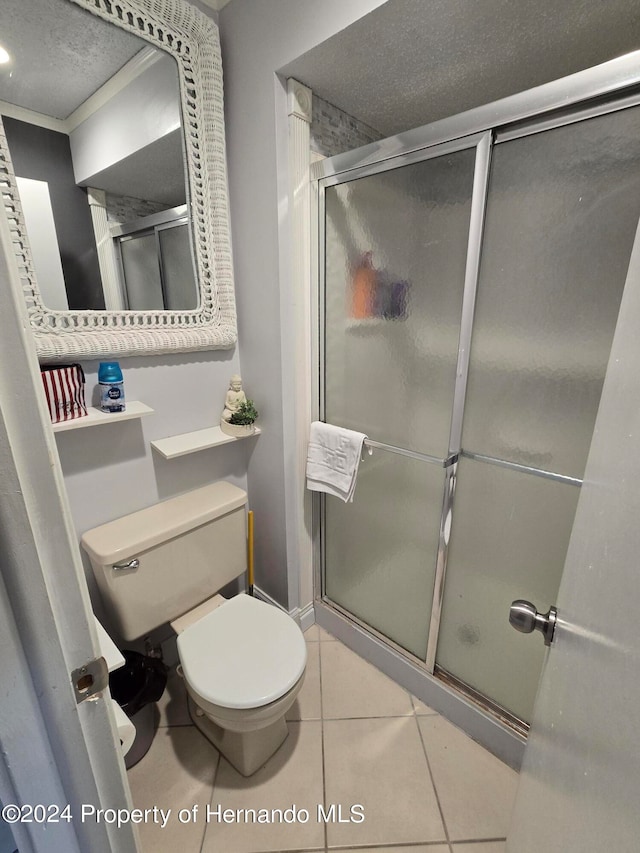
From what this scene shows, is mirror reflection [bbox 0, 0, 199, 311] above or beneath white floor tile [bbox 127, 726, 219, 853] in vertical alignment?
above

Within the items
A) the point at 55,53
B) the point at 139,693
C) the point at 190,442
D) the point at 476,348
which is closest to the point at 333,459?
the point at 190,442

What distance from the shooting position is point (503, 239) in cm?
101

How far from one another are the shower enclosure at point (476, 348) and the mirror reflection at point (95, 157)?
1.80 ft

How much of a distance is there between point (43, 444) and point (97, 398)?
0.95 m

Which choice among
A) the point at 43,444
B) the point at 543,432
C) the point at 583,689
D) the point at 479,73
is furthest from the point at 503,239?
the point at 43,444

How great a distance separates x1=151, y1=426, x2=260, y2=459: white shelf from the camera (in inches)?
52.8

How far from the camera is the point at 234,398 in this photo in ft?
5.05

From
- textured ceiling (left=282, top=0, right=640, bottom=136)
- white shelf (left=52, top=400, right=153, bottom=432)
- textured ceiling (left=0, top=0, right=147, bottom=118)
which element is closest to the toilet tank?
white shelf (left=52, top=400, right=153, bottom=432)

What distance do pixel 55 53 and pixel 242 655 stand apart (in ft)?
5.80

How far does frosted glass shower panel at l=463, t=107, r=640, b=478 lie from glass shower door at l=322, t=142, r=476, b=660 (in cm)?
10

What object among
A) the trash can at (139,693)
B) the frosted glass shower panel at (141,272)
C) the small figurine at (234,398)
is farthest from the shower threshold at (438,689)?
the frosted glass shower panel at (141,272)

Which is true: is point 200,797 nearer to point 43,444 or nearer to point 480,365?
point 43,444

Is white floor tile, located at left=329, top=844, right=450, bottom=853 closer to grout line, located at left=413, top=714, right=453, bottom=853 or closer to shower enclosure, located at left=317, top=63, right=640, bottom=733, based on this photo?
grout line, located at left=413, top=714, right=453, bottom=853

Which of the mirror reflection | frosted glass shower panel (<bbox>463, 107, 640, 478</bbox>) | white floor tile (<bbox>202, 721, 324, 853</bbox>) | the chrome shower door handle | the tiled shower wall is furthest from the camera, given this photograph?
the tiled shower wall
